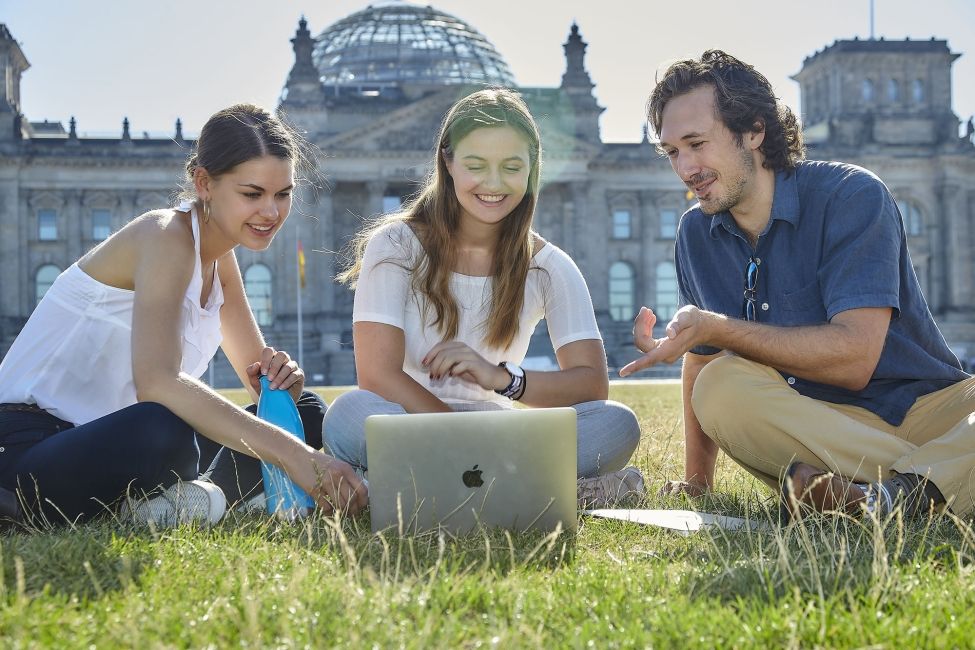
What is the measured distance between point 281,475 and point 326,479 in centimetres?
57

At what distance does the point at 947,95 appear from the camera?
6431cm

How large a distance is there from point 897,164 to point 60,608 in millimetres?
64428

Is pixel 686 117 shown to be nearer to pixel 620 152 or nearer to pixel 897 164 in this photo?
pixel 620 152

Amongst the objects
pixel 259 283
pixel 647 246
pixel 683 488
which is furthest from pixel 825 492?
pixel 647 246

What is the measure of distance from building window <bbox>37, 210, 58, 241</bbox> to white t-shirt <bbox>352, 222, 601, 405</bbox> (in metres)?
57.7

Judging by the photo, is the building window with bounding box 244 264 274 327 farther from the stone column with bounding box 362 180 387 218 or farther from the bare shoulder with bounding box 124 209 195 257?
the bare shoulder with bounding box 124 209 195 257

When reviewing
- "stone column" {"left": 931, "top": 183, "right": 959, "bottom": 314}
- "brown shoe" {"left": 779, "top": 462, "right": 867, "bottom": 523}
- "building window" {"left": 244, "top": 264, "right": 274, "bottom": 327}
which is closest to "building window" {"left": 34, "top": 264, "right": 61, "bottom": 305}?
"building window" {"left": 244, "top": 264, "right": 274, "bottom": 327}

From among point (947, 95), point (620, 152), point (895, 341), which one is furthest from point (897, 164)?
point (895, 341)

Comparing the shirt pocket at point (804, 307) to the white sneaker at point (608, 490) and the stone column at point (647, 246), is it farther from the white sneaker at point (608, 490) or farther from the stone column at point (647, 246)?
the stone column at point (647, 246)

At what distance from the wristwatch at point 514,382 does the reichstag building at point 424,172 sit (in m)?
47.5

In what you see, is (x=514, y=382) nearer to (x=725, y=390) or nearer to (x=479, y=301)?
(x=479, y=301)

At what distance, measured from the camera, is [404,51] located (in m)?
66.6

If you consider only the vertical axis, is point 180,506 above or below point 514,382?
below

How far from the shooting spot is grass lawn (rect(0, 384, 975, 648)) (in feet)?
9.16
